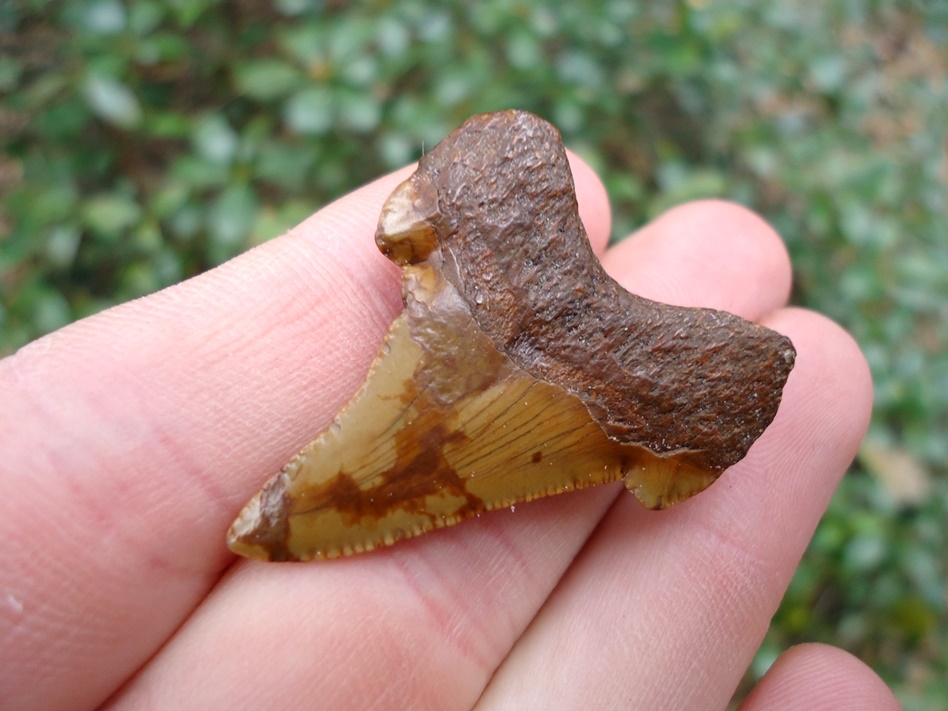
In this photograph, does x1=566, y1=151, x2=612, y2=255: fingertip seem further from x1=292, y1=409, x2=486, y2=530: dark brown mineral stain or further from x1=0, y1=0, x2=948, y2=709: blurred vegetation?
x1=292, y1=409, x2=486, y2=530: dark brown mineral stain

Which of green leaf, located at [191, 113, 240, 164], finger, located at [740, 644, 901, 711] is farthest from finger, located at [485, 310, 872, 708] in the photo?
green leaf, located at [191, 113, 240, 164]

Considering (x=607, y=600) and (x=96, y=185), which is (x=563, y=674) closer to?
(x=607, y=600)

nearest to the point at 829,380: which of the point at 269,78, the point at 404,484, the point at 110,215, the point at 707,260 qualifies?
the point at 707,260

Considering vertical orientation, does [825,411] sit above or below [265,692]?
below

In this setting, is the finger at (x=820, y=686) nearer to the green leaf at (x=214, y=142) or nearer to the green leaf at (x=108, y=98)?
the green leaf at (x=214, y=142)

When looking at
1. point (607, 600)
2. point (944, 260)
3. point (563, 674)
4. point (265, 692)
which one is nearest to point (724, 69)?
point (944, 260)
